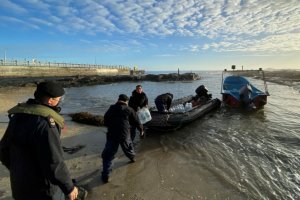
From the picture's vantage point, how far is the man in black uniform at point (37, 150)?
2.68 m

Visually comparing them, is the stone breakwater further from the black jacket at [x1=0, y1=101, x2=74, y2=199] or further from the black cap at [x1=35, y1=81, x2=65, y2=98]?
the black jacket at [x1=0, y1=101, x2=74, y2=199]

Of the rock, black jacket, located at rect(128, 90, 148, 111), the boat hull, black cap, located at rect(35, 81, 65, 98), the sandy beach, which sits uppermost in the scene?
black cap, located at rect(35, 81, 65, 98)

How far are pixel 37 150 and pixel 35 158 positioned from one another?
0.15 meters

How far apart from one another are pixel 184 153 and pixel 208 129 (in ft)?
12.2

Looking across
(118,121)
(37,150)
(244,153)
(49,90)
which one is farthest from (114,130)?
(244,153)

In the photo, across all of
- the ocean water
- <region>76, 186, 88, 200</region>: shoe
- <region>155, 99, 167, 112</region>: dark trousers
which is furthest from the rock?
<region>76, 186, 88, 200</region>: shoe

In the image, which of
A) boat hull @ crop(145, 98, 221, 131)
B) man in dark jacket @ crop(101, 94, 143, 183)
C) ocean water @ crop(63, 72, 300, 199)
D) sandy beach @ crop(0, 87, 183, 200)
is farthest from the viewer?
boat hull @ crop(145, 98, 221, 131)

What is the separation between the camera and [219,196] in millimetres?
5562

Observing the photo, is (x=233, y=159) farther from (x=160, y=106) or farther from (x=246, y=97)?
(x=246, y=97)

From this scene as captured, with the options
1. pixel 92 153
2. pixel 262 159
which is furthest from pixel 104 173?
pixel 262 159

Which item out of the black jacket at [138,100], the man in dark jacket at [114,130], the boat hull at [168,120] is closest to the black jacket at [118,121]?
the man in dark jacket at [114,130]

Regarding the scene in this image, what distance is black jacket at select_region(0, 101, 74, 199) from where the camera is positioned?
2678 mm

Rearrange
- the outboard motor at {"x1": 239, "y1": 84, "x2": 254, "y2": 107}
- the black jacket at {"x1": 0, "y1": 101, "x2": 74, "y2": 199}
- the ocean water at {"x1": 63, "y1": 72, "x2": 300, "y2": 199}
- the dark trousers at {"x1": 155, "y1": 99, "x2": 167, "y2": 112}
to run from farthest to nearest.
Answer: the outboard motor at {"x1": 239, "y1": 84, "x2": 254, "y2": 107}
the dark trousers at {"x1": 155, "y1": 99, "x2": 167, "y2": 112}
the ocean water at {"x1": 63, "y1": 72, "x2": 300, "y2": 199}
the black jacket at {"x1": 0, "y1": 101, "x2": 74, "y2": 199}

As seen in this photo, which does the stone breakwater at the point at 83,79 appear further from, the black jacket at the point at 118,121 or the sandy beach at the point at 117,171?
the black jacket at the point at 118,121
